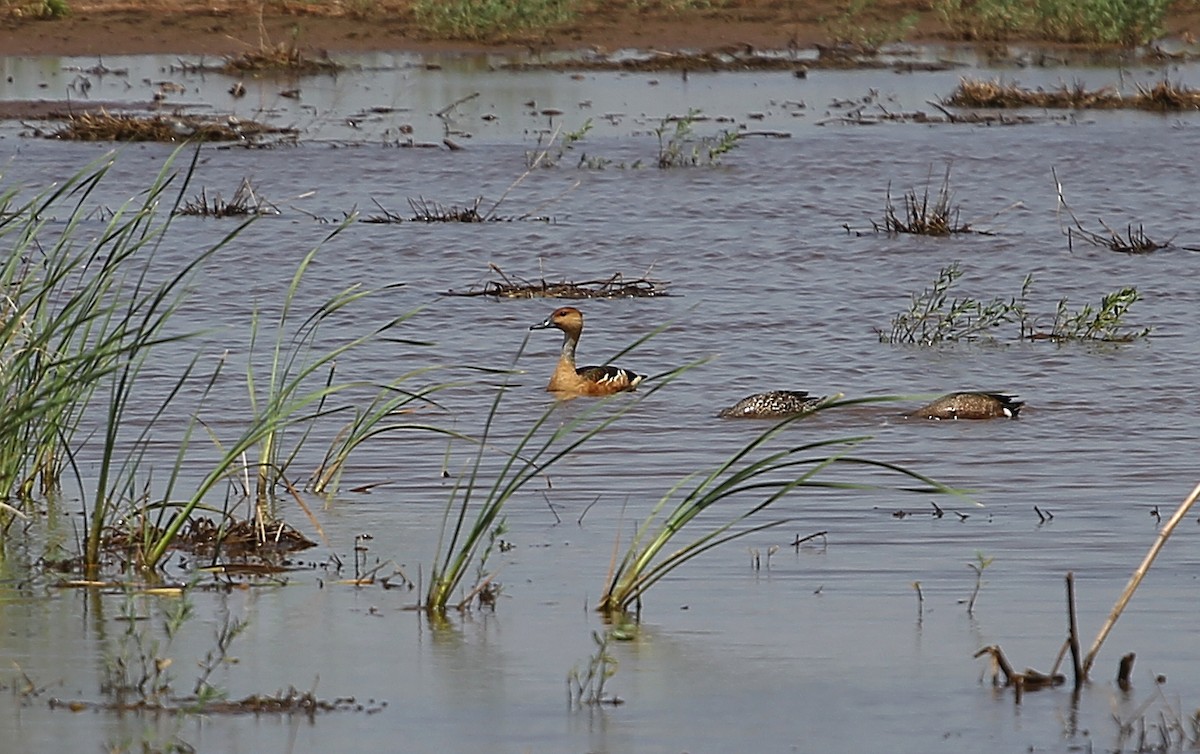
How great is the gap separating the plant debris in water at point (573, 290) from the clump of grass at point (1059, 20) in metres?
17.8

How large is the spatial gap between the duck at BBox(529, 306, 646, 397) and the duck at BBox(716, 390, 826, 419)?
839mm

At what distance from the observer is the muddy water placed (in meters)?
5.11

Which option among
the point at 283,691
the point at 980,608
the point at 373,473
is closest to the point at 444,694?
the point at 283,691

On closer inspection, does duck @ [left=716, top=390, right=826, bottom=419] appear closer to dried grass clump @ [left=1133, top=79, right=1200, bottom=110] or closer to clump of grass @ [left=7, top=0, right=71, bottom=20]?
dried grass clump @ [left=1133, top=79, right=1200, bottom=110]

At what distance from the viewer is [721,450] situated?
927 cm

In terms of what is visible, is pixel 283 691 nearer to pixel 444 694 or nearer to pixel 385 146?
pixel 444 694

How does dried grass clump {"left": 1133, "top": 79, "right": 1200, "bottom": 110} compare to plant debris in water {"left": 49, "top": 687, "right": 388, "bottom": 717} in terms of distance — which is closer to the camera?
plant debris in water {"left": 49, "top": 687, "right": 388, "bottom": 717}

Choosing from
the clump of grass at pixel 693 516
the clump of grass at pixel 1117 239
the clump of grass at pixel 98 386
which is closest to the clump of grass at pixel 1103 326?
the clump of grass at pixel 1117 239

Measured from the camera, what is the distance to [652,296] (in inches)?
559

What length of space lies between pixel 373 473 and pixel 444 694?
11.2 feet

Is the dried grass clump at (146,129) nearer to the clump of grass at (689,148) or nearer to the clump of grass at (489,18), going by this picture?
the clump of grass at (689,148)

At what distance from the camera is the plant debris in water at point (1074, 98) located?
79.9ft

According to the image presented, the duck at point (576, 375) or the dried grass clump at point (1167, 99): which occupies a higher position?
the dried grass clump at point (1167, 99)

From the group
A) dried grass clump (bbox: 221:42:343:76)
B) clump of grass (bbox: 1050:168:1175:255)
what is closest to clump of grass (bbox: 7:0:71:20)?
dried grass clump (bbox: 221:42:343:76)
